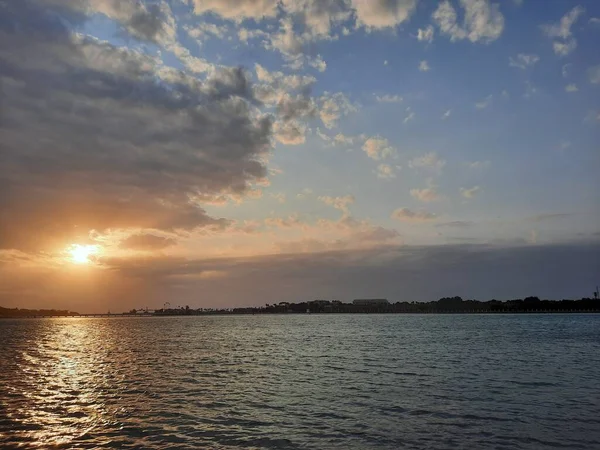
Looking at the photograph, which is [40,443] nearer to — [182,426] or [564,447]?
[182,426]

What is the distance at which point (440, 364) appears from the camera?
5962 cm

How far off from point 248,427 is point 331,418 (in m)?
5.56

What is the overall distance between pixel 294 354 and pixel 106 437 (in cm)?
5062

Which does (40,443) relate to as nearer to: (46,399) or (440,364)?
(46,399)

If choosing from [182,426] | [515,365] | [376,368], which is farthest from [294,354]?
[182,426]

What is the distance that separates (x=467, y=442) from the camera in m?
24.5

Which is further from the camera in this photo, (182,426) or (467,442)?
(182,426)

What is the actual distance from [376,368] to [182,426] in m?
32.0

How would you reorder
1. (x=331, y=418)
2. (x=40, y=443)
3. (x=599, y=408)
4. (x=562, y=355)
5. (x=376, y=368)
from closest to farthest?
(x=40, y=443) < (x=331, y=418) < (x=599, y=408) < (x=376, y=368) < (x=562, y=355)

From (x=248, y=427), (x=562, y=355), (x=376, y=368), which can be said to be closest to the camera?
(x=248, y=427)

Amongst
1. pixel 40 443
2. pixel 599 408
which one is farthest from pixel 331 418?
pixel 599 408

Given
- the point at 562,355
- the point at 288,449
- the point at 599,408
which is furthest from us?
the point at 562,355

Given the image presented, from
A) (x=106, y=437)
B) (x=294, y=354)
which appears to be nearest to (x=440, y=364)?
(x=294, y=354)

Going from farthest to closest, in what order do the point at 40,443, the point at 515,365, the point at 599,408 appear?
the point at 515,365 → the point at 599,408 → the point at 40,443
